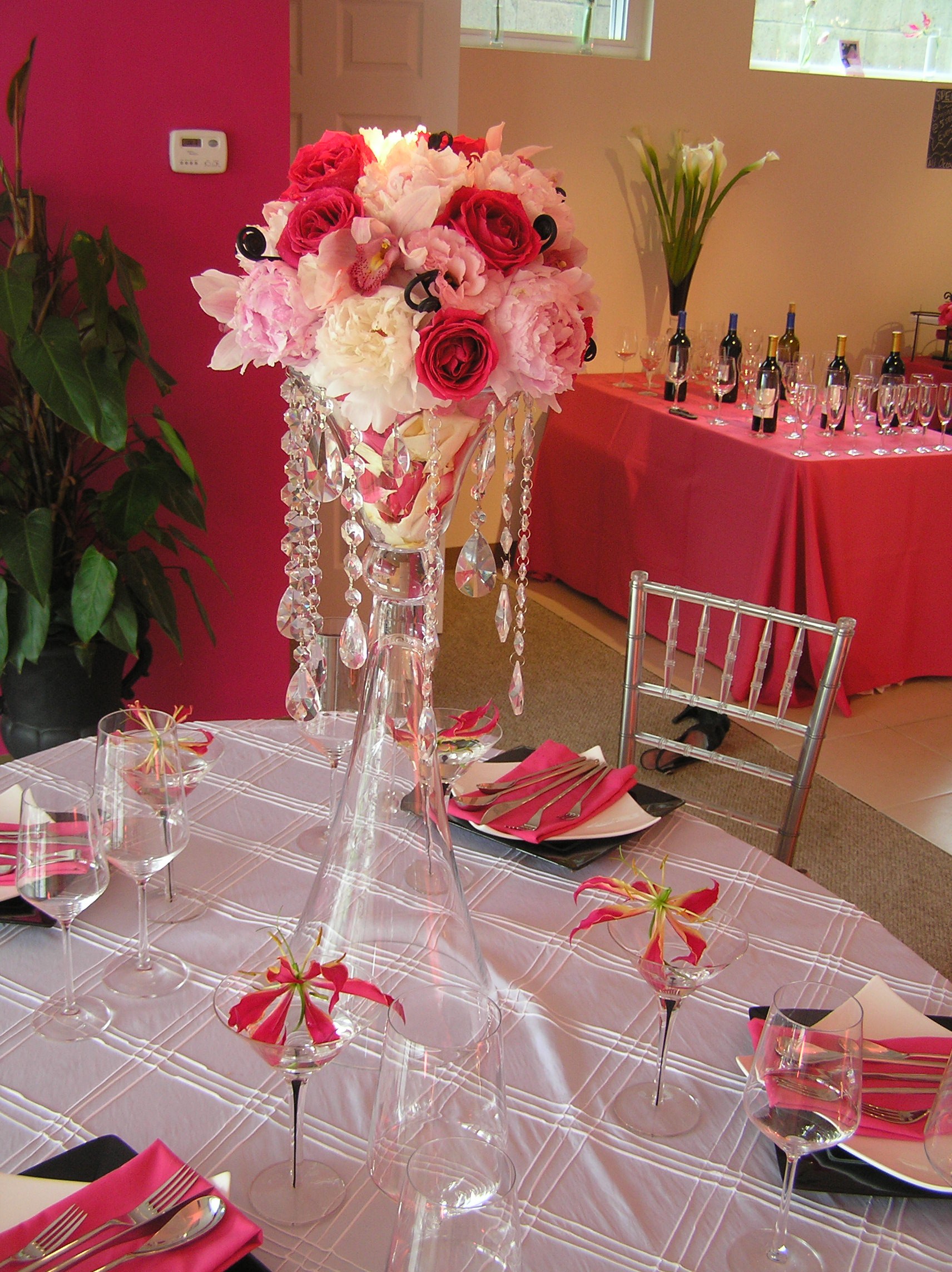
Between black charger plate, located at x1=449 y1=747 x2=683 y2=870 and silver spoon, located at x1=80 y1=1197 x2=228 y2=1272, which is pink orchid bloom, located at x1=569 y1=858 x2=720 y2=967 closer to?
black charger plate, located at x1=449 y1=747 x2=683 y2=870

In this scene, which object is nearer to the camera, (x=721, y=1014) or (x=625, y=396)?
(x=721, y=1014)

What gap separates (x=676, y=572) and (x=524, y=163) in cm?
290

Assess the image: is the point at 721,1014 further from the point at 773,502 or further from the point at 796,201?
the point at 796,201

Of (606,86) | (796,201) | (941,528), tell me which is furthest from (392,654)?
(796,201)

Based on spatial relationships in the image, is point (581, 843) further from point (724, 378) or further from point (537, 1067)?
point (724, 378)

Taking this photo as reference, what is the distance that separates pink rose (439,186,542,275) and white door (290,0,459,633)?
2389mm

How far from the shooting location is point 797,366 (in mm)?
3854

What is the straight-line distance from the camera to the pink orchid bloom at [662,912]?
937 mm

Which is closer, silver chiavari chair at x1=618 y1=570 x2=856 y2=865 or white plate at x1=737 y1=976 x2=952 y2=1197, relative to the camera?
white plate at x1=737 y1=976 x2=952 y2=1197

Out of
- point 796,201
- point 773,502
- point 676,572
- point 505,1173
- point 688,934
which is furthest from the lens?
point 796,201

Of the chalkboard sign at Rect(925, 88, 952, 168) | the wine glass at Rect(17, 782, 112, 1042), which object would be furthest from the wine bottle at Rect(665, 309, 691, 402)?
the wine glass at Rect(17, 782, 112, 1042)

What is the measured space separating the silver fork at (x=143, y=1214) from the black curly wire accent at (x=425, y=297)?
0.63 metres

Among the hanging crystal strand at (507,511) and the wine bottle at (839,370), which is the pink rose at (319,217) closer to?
the hanging crystal strand at (507,511)

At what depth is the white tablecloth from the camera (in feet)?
2.70
